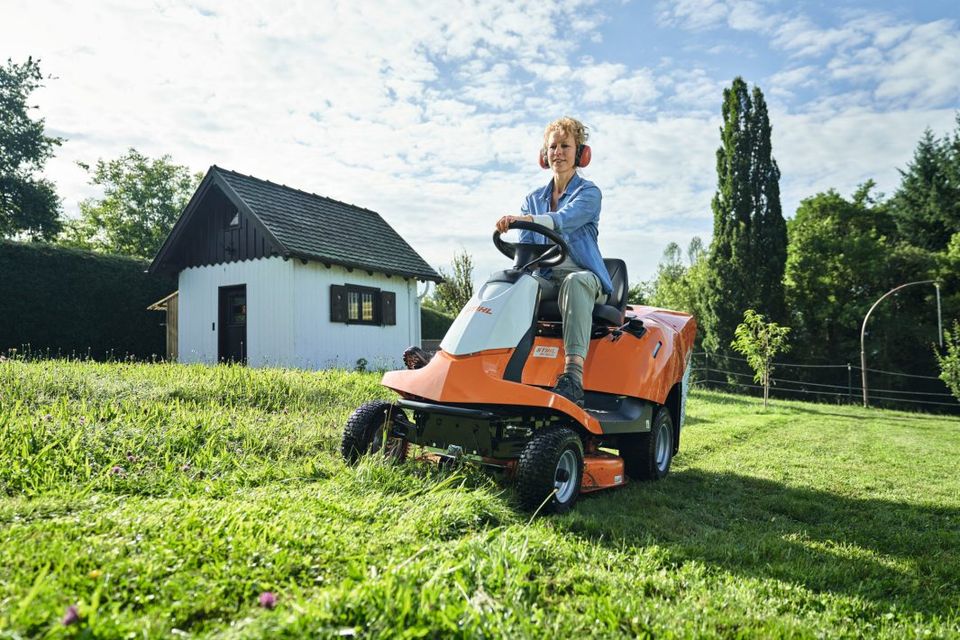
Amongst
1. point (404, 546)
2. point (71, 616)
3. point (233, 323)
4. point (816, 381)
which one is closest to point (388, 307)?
point (233, 323)

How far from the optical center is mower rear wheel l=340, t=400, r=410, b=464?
12.2 feet

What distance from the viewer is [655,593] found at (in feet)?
7.61

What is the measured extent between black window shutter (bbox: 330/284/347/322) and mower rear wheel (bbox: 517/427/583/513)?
12167mm

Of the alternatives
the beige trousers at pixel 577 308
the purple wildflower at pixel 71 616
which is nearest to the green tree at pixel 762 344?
the beige trousers at pixel 577 308

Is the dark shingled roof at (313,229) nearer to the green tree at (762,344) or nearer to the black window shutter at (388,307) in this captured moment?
the black window shutter at (388,307)

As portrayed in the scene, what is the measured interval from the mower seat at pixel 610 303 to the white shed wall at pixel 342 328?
1018cm

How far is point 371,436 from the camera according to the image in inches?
149

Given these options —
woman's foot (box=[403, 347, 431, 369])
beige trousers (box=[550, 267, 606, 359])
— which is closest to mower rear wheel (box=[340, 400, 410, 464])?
woman's foot (box=[403, 347, 431, 369])

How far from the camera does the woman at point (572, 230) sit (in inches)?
144

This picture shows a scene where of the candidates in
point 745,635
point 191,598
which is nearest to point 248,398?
point 191,598

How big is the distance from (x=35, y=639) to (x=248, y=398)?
Answer: 17.2ft

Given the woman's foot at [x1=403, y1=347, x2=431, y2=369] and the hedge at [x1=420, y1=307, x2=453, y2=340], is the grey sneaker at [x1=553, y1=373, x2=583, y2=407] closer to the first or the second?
the woman's foot at [x1=403, y1=347, x2=431, y2=369]

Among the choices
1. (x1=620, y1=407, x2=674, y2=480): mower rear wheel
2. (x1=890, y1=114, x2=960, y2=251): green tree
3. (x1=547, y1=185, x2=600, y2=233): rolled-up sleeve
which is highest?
(x1=890, y1=114, x2=960, y2=251): green tree

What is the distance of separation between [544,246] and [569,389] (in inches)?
38.9
